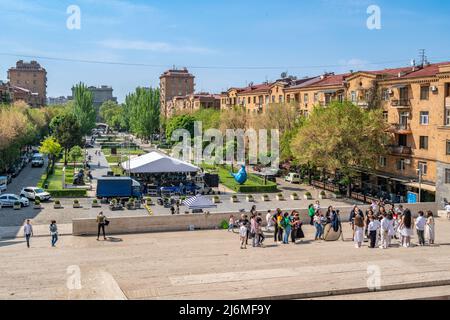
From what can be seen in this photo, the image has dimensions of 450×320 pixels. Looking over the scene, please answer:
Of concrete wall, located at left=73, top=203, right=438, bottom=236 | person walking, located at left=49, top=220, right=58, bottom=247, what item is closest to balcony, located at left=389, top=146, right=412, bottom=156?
concrete wall, located at left=73, top=203, right=438, bottom=236

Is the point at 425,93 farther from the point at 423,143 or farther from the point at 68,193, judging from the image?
the point at 68,193

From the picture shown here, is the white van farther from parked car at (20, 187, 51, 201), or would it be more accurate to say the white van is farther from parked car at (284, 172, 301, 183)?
parked car at (284, 172, 301, 183)

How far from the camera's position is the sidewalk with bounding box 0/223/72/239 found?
27.3 m

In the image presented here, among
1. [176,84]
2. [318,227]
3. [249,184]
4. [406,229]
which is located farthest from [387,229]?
[176,84]

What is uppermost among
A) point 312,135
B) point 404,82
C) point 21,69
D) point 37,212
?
point 21,69

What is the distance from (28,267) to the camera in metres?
19.6

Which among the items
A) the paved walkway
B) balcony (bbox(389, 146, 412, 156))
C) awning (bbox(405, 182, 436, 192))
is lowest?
the paved walkway

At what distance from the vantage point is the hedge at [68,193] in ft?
143

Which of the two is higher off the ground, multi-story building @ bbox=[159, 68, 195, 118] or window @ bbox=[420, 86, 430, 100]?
multi-story building @ bbox=[159, 68, 195, 118]

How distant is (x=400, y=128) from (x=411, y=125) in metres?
1.21

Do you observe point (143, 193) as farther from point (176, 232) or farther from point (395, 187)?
point (395, 187)

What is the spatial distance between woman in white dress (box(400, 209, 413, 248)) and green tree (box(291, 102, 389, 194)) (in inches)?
880

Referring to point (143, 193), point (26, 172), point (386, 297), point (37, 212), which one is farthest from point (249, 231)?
point (26, 172)
